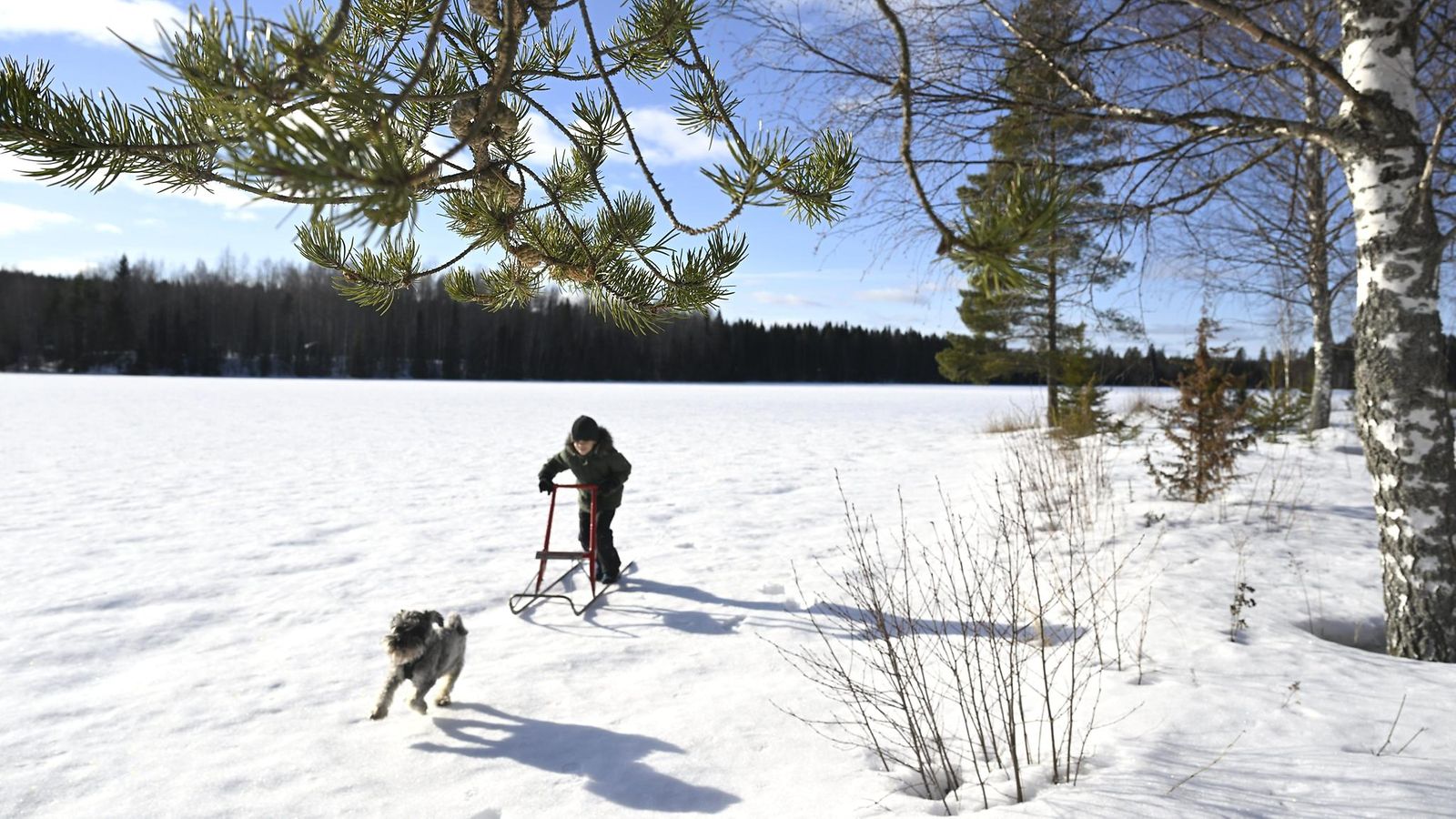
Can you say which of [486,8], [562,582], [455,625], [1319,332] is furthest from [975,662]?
[1319,332]

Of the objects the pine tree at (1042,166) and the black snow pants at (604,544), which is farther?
the black snow pants at (604,544)

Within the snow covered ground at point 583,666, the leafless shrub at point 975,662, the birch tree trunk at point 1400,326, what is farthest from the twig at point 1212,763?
the birch tree trunk at point 1400,326

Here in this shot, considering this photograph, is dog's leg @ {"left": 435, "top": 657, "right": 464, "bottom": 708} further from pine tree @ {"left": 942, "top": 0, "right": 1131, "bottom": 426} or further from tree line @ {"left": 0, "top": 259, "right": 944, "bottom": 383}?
tree line @ {"left": 0, "top": 259, "right": 944, "bottom": 383}

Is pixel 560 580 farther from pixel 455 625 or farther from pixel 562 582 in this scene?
pixel 455 625

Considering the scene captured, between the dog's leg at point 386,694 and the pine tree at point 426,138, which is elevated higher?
the pine tree at point 426,138

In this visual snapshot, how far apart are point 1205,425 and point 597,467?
241 inches

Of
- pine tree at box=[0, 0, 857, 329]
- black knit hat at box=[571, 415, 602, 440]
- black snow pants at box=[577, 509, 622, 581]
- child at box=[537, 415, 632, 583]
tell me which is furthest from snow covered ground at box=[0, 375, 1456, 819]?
pine tree at box=[0, 0, 857, 329]

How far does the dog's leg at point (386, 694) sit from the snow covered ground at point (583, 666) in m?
0.06

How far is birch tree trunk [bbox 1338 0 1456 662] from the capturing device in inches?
128

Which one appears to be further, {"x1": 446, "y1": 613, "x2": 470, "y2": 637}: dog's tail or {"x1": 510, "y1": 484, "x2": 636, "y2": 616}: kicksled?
{"x1": 510, "y1": 484, "x2": 636, "y2": 616}: kicksled

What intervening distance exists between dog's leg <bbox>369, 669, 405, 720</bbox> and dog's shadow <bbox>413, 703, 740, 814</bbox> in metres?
0.25

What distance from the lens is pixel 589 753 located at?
3.34 metres

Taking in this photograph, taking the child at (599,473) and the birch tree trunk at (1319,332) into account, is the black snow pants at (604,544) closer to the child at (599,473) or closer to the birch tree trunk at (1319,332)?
the child at (599,473)

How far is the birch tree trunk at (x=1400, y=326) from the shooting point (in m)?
3.24
